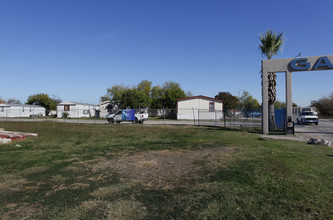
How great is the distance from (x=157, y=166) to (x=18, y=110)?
197 ft

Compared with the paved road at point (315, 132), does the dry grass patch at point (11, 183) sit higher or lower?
lower

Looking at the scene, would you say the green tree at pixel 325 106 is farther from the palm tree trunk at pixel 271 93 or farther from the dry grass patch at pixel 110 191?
the dry grass patch at pixel 110 191

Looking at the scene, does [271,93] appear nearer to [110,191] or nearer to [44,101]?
[110,191]

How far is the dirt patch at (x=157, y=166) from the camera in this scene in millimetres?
5328

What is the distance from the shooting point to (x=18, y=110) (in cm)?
5478

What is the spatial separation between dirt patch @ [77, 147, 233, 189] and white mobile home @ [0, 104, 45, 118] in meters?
50.6

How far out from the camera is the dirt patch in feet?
17.5

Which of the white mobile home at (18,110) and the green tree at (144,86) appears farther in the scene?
the green tree at (144,86)

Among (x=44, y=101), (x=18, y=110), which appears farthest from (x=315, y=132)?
(x=44, y=101)

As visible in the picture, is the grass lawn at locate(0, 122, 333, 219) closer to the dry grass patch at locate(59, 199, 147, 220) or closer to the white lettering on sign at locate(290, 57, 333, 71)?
the dry grass patch at locate(59, 199, 147, 220)

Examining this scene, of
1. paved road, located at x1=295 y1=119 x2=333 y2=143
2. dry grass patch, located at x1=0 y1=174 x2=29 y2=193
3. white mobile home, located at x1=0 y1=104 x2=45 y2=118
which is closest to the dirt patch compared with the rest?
dry grass patch, located at x1=0 y1=174 x2=29 y2=193

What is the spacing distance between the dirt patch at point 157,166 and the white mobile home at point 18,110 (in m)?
50.6

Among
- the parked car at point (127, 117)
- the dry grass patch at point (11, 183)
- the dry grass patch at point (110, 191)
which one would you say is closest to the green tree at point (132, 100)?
the parked car at point (127, 117)

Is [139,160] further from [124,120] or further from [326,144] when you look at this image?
[124,120]
